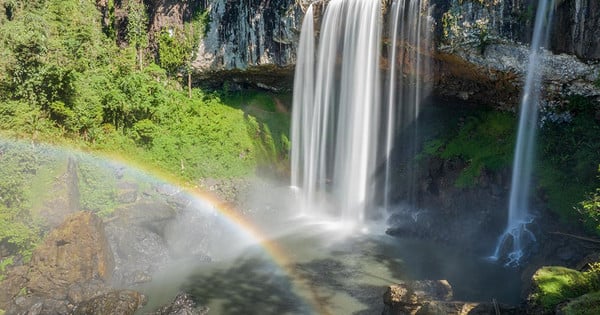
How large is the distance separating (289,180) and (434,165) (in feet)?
25.8

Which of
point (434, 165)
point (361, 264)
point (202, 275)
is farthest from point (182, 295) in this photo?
point (434, 165)

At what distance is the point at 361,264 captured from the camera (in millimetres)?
15250

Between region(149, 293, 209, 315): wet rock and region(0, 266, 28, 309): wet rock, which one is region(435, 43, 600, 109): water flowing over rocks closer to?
region(149, 293, 209, 315): wet rock

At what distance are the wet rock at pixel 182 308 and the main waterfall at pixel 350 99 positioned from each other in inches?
368

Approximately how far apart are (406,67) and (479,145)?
463 cm

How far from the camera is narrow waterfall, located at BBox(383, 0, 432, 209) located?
17281 millimetres

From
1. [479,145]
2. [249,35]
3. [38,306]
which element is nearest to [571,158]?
[479,145]

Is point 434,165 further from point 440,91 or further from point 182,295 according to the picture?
point 182,295

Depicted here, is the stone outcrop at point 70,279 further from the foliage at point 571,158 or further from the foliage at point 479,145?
the foliage at point 571,158

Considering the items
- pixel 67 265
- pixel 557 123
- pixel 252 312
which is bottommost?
pixel 252 312

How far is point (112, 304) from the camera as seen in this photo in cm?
1212

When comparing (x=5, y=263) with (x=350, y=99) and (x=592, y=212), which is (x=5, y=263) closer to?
(x=350, y=99)

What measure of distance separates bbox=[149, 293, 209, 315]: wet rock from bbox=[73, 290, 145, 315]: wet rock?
79cm

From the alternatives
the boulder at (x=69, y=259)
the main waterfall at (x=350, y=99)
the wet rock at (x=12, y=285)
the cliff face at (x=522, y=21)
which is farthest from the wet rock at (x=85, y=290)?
the cliff face at (x=522, y=21)
